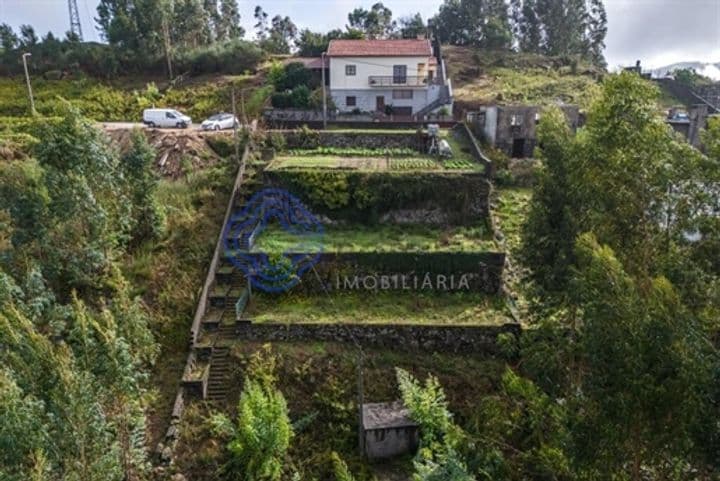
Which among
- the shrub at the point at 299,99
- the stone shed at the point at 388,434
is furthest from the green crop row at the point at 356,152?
the stone shed at the point at 388,434

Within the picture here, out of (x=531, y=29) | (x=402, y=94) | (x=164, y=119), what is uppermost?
(x=531, y=29)

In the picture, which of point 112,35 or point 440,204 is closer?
point 440,204

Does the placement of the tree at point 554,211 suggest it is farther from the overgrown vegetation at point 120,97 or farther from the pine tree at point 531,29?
the pine tree at point 531,29

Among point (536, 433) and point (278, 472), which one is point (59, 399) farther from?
point (536, 433)

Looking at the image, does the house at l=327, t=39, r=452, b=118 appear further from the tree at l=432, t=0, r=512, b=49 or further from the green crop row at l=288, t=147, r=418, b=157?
the tree at l=432, t=0, r=512, b=49

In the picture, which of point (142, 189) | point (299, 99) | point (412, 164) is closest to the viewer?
point (142, 189)

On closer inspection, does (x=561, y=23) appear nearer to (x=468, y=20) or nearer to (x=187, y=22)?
(x=468, y=20)

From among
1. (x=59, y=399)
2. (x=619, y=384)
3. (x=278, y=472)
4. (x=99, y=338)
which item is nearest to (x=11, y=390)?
(x=59, y=399)

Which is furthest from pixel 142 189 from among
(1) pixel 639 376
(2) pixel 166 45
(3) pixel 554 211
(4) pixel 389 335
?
(2) pixel 166 45
